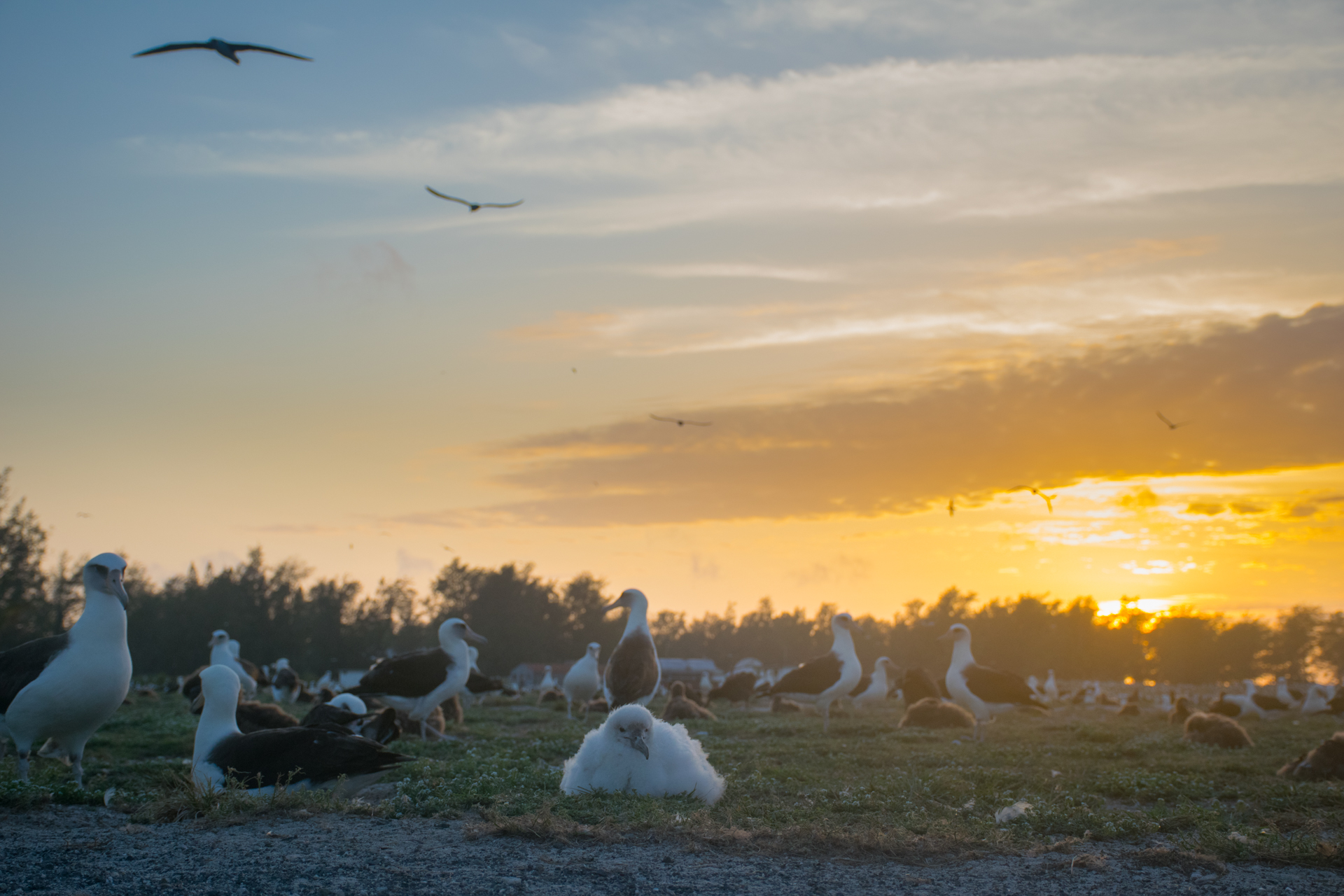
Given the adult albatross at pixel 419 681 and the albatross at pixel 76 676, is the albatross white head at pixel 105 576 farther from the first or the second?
the adult albatross at pixel 419 681

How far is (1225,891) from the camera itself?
6055mm

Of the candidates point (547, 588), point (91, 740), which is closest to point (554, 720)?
point (91, 740)

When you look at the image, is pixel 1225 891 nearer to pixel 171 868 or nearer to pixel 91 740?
pixel 171 868

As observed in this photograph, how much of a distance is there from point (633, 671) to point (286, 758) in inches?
285

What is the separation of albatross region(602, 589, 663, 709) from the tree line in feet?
245

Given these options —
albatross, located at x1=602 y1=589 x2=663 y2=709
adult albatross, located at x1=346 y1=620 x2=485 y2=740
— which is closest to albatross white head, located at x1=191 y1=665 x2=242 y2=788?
adult albatross, located at x1=346 y1=620 x2=485 y2=740

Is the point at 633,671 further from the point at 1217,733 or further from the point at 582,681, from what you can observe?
the point at 1217,733

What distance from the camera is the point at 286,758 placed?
27.7 ft

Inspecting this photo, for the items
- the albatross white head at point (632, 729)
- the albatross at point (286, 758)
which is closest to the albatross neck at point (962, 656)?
the albatross white head at point (632, 729)

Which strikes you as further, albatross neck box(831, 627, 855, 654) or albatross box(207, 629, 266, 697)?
albatross box(207, 629, 266, 697)

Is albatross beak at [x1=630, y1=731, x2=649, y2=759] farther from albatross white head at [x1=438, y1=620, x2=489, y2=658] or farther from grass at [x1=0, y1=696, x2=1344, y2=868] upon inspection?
albatross white head at [x1=438, y1=620, x2=489, y2=658]

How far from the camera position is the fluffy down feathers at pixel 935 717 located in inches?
730

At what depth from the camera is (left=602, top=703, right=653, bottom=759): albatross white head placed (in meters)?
8.68

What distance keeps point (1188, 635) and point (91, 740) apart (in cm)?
11557
